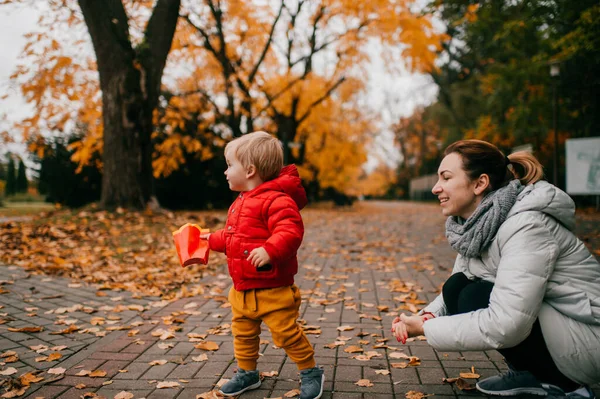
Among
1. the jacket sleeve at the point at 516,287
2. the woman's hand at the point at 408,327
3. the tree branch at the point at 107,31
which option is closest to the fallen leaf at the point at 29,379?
the woman's hand at the point at 408,327

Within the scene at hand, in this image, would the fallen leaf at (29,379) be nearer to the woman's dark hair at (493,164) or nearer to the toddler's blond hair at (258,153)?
the toddler's blond hair at (258,153)

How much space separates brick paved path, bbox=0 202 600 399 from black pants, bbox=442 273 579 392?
485 millimetres

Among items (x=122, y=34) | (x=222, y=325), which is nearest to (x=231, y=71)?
(x=122, y=34)

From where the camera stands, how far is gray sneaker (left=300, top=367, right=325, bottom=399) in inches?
110

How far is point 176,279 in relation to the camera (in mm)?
6387

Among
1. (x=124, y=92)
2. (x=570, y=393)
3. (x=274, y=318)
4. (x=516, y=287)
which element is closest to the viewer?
(x=516, y=287)

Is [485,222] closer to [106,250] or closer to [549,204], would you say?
[549,204]

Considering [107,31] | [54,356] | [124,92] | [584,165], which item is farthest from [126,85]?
[584,165]

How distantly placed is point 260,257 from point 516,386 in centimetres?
166

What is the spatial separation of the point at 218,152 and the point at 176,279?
1670cm

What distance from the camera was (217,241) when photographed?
2.96 meters

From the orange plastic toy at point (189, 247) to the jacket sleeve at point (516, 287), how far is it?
4.95 ft

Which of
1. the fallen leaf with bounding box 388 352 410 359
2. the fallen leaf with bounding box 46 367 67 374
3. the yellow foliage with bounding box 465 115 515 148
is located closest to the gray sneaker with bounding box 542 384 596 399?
the fallen leaf with bounding box 388 352 410 359

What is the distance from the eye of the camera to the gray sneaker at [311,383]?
2791mm
